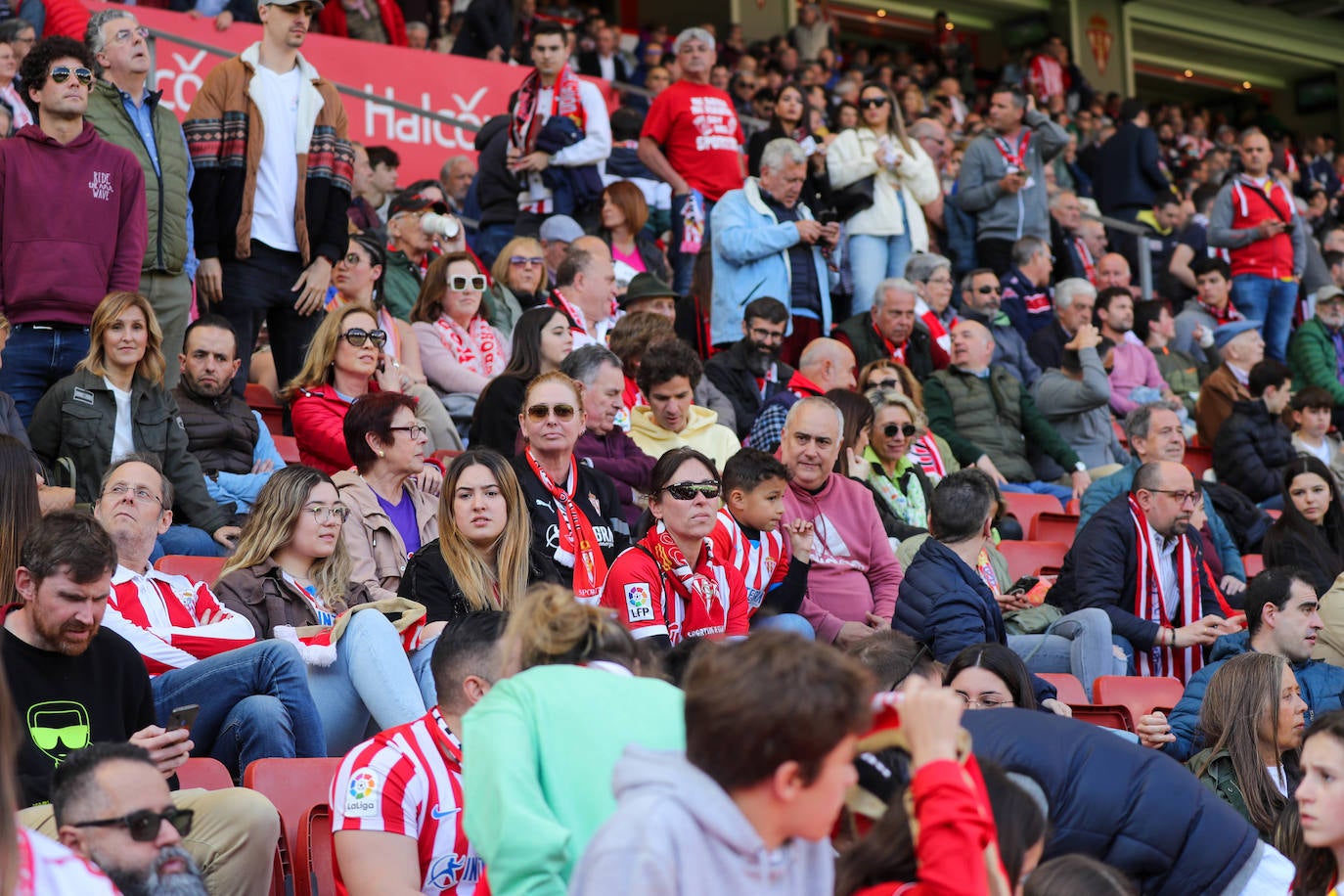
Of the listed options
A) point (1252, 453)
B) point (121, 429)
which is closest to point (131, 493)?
point (121, 429)

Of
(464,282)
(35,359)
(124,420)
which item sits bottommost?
(124,420)

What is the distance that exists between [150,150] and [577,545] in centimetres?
287

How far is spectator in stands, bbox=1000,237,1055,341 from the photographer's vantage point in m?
10.4

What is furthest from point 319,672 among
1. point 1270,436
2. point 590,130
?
point 1270,436

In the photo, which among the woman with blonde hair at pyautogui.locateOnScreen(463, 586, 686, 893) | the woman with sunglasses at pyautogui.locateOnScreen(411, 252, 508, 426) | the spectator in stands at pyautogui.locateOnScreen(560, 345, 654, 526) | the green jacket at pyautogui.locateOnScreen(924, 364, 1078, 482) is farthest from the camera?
the green jacket at pyautogui.locateOnScreen(924, 364, 1078, 482)

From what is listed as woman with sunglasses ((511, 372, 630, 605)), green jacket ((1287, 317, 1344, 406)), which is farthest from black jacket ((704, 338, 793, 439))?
green jacket ((1287, 317, 1344, 406))

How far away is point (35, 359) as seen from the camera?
20.2ft

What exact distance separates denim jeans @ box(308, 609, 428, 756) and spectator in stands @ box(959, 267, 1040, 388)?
18.4 feet

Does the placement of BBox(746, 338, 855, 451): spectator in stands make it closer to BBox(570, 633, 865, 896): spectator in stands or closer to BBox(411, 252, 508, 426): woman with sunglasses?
BBox(411, 252, 508, 426): woman with sunglasses

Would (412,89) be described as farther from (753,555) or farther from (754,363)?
(753,555)

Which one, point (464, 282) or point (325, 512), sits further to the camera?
point (464, 282)

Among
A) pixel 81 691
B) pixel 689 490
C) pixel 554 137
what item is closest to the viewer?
pixel 81 691

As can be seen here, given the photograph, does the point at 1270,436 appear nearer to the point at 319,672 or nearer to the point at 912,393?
the point at 912,393

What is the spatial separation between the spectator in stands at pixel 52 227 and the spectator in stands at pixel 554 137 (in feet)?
11.1
